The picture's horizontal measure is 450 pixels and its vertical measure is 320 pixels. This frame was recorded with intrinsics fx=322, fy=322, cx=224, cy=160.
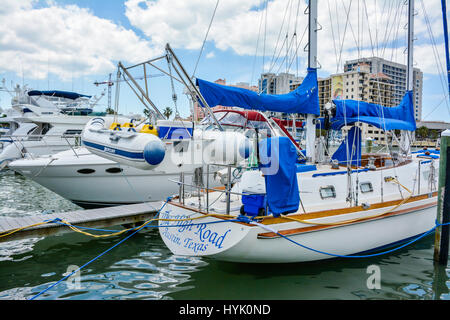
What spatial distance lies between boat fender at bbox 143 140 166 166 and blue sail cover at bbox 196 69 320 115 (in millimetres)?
2359

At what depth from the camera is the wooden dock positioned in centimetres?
649

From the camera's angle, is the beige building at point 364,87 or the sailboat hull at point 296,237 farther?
the beige building at point 364,87

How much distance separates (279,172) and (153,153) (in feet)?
5.93

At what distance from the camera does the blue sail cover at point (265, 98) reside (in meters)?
6.64

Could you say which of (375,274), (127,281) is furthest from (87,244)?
(375,274)

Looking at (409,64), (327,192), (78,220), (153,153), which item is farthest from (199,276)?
(409,64)

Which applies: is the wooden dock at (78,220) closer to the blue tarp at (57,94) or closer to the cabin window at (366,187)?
the cabin window at (366,187)

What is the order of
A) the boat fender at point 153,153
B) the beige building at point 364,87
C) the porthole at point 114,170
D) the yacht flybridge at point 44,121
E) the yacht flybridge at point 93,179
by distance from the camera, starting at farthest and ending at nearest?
1. the yacht flybridge at point 44,121
2. the porthole at point 114,170
3. the yacht flybridge at point 93,179
4. the beige building at point 364,87
5. the boat fender at point 153,153

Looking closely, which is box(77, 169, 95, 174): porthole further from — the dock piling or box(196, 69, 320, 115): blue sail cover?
the dock piling

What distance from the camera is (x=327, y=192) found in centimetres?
626

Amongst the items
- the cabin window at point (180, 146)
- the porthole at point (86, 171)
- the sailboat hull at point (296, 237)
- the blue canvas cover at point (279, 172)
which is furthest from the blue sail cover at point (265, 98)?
the porthole at point (86, 171)

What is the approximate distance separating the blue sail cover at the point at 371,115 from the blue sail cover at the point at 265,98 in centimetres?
87

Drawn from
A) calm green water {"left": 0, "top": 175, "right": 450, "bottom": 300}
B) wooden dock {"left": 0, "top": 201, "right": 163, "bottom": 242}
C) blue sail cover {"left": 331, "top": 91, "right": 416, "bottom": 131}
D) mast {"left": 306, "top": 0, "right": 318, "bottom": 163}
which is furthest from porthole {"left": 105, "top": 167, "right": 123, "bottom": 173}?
blue sail cover {"left": 331, "top": 91, "right": 416, "bottom": 131}
